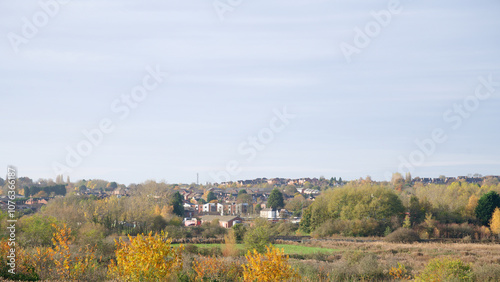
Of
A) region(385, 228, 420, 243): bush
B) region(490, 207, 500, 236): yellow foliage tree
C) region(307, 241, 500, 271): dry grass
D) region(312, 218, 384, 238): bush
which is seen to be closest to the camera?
region(307, 241, 500, 271): dry grass

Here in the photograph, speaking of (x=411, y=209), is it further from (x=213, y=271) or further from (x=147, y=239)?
(x=147, y=239)

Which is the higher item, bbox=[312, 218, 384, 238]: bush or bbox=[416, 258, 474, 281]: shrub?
bbox=[416, 258, 474, 281]: shrub

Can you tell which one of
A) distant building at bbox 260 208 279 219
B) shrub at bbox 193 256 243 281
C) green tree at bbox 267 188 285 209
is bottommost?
distant building at bbox 260 208 279 219

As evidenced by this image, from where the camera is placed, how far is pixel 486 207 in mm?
59000

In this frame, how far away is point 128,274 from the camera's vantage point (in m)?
11.8

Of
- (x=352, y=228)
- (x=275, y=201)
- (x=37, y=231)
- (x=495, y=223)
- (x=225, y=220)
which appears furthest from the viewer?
(x=275, y=201)

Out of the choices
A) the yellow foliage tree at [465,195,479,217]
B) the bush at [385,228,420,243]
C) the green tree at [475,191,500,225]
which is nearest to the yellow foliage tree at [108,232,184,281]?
the bush at [385,228,420,243]

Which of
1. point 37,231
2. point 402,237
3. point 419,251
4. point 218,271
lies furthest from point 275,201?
point 218,271

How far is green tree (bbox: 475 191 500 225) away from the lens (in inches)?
2314

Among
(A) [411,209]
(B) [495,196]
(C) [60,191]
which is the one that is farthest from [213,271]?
(C) [60,191]

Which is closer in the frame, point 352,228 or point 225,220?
point 352,228

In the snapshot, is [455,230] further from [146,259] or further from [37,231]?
[146,259]

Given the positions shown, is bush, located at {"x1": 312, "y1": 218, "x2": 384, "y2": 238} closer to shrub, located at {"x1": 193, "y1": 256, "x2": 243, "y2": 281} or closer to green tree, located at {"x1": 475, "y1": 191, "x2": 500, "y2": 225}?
green tree, located at {"x1": 475, "y1": 191, "x2": 500, "y2": 225}

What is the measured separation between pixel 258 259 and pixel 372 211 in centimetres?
4959
